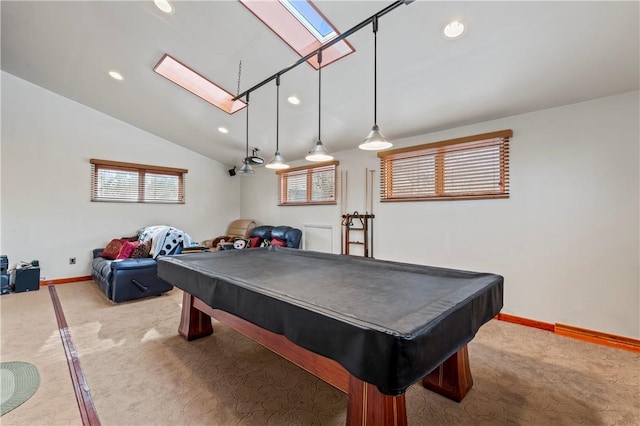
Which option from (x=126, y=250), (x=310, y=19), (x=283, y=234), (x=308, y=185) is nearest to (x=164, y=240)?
(x=126, y=250)

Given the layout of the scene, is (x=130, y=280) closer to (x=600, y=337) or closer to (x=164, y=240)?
(x=164, y=240)

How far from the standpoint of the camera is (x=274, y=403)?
1.75 meters

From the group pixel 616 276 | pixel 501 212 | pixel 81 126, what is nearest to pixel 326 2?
pixel 501 212

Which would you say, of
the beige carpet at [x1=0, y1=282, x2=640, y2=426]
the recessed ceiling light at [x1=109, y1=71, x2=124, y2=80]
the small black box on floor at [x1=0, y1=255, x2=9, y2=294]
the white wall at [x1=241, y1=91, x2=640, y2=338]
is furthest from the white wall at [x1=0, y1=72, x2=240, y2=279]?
the white wall at [x1=241, y1=91, x2=640, y2=338]

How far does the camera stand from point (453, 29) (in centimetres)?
213

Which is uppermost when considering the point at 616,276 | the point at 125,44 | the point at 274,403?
the point at 125,44

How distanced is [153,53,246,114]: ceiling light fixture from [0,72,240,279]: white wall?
232cm

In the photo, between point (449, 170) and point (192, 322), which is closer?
point (192, 322)

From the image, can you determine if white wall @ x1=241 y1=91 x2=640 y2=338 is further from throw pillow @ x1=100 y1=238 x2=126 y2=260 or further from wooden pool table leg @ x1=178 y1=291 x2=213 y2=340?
throw pillow @ x1=100 y1=238 x2=126 y2=260

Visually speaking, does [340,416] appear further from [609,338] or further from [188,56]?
[188,56]

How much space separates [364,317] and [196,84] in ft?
13.6

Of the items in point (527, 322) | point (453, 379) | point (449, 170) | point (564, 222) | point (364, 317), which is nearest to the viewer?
point (364, 317)

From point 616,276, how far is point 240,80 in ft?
14.6

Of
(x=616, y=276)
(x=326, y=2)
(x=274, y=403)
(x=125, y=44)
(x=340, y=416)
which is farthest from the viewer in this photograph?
(x=125, y=44)
